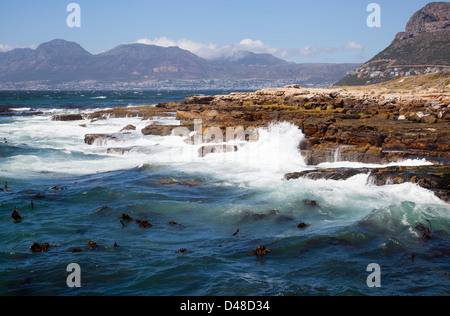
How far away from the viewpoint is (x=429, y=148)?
18.4 metres

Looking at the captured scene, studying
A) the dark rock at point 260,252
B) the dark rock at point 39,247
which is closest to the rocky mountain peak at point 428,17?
the dark rock at point 260,252

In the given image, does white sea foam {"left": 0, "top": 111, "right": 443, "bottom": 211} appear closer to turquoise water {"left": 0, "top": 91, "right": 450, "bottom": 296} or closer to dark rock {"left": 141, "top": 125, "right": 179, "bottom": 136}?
turquoise water {"left": 0, "top": 91, "right": 450, "bottom": 296}

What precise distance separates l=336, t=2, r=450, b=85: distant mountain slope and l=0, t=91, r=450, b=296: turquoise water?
87.5 metres

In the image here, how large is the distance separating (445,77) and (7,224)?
43.0m

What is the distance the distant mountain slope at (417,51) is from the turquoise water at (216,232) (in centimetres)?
8747

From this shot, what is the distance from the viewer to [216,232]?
10477 millimetres

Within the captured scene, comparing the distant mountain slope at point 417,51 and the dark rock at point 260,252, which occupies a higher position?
the distant mountain slope at point 417,51

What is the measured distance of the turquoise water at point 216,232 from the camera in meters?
7.68

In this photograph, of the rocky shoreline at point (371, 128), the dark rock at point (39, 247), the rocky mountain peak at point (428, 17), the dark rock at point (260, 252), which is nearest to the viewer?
the dark rock at point (260, 252)

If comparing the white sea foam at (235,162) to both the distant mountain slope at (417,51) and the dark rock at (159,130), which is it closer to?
the dark rock at (159,130)

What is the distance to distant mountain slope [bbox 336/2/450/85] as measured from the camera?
9531cm

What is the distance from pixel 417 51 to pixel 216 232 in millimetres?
111392

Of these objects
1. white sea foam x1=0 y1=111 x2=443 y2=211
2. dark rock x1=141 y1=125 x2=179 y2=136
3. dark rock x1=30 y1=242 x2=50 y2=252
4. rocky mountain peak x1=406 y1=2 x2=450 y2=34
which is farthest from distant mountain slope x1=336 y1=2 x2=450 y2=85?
dark rock x1=30 y1=242 x2=50 y2=252
